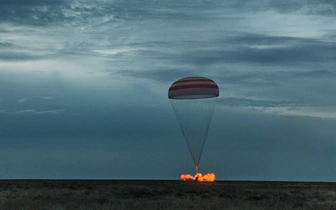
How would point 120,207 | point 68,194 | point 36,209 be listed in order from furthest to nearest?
point 68,194, point 120,207, point 36,209

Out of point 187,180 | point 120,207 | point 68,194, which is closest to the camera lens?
point 120,207

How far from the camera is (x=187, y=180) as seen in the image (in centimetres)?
8256

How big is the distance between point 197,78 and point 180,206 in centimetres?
1552

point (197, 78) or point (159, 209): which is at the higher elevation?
point (197, 78)

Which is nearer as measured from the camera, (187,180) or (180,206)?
(180,206)

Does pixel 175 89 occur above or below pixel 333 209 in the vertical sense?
above

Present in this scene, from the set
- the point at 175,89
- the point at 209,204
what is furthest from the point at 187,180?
the point at 209,204

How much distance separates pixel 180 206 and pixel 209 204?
181 centimetres

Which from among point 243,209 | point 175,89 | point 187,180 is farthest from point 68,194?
point 187,180

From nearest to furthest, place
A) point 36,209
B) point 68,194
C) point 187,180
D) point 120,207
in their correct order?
1. point 36,209
2. point 120,207
3. point 68,194
4. point 187,180

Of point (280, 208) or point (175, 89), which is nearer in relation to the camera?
point (280, 208)

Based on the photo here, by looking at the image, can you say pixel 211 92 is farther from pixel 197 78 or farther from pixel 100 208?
pixel 100 208

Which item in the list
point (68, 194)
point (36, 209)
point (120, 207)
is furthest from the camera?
point (68, 194)

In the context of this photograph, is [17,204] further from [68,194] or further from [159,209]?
[68,194]
